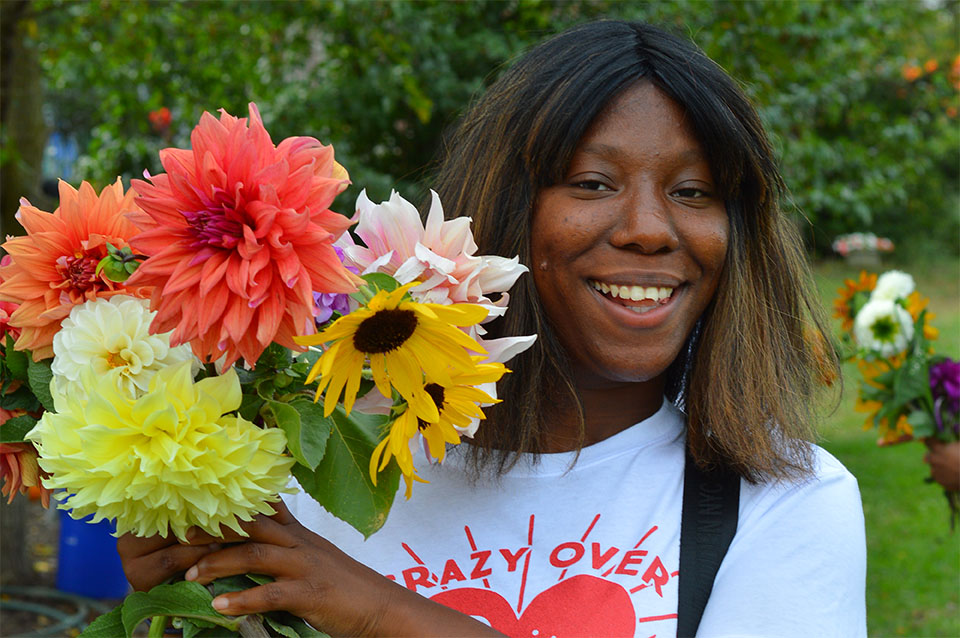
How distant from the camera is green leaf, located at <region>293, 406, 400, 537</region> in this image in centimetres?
142

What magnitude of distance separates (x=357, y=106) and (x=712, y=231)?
Result: 3.28 meters

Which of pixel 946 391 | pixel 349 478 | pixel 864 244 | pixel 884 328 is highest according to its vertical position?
pixel 349 478

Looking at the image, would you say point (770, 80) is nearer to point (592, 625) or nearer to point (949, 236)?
point (592, 625)

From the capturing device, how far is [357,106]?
4914 millimetres

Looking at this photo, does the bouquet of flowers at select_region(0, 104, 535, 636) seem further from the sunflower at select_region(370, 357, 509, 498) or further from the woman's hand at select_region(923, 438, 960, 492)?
the woman's hand at select_region(923, 438, 960, 492)

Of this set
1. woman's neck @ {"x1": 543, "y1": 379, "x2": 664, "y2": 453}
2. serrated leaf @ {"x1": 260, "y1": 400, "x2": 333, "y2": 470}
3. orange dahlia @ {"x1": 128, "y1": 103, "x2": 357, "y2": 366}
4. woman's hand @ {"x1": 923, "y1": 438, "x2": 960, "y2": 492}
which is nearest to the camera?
orange dahlia @ {"x1": 128, "y1": 103, "x2": 357, "y2": 366}

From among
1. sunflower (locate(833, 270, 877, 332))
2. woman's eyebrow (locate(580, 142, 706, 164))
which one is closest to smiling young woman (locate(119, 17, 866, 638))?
woman's eyebrow (locate(580, 142, 706, 164))

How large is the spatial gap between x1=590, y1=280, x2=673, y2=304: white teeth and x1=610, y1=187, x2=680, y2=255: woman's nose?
0.23 ft

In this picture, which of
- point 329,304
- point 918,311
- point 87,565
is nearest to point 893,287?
point 918,311

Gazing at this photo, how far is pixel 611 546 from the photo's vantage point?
73.7 inches

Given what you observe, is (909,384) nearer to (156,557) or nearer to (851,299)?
(851,299)

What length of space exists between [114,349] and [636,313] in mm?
946

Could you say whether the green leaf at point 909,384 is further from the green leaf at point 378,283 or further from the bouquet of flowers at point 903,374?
the green leaf at point 378,283

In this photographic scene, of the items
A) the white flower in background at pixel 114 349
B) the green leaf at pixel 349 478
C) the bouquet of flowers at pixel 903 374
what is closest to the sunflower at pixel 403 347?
the green leaf at pixel 349 478
